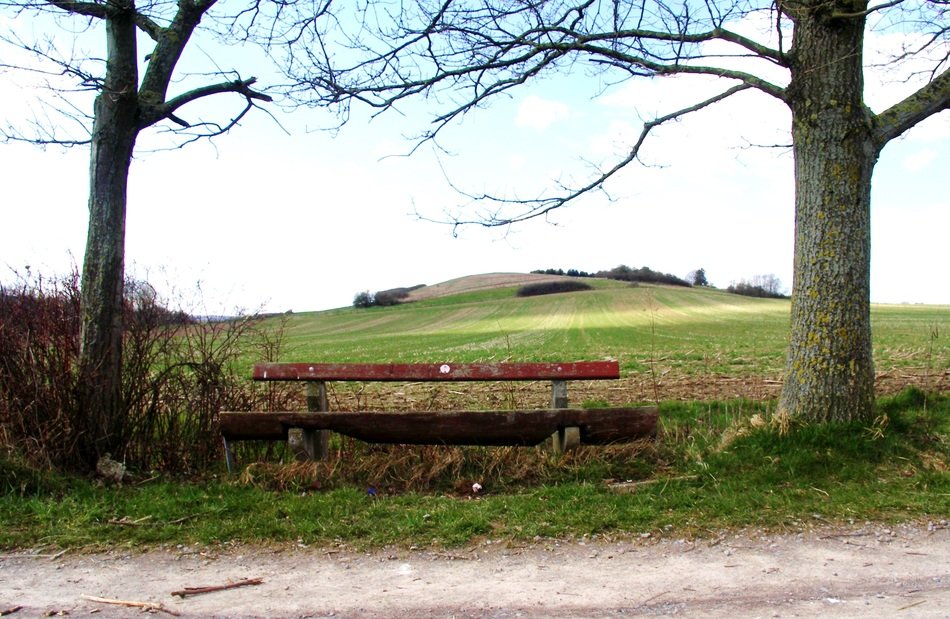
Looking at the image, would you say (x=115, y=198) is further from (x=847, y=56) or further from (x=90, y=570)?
(x=847, y=56)

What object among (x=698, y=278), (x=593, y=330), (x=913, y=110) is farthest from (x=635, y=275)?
(x=913, y=110)

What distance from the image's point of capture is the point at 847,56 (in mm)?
6344

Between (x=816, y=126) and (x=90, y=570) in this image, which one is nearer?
(x=90, y=570)

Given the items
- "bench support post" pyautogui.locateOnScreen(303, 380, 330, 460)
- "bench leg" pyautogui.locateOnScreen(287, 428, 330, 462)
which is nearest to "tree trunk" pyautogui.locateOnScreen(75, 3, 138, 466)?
"bench leg" pyautogui.locateOnScreen(287, 428, 330, 462)

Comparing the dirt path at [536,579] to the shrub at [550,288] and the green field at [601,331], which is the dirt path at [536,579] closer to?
the green field at [601,331]

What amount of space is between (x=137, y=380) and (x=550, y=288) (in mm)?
66612

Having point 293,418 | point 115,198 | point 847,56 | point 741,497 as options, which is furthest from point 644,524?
point 115,198

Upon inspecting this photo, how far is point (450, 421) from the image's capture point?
611 cm

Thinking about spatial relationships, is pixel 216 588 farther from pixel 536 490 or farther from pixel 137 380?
pixel 137 380

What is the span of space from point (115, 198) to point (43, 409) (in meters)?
1.88

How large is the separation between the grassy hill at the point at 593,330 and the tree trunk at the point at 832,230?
2175 millimetres

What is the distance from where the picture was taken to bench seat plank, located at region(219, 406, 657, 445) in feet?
20.0

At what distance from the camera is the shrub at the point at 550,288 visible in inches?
2795

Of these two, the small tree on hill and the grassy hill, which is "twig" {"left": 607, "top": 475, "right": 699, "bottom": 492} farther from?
the small tree on hill
